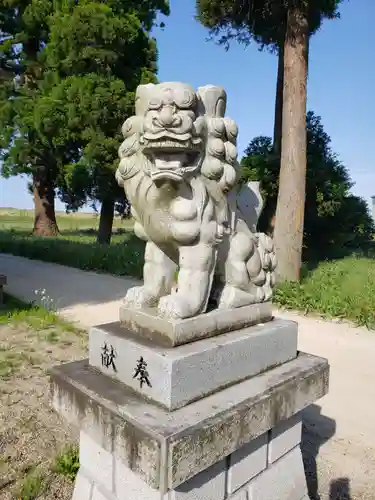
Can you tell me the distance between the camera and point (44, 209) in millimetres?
14812

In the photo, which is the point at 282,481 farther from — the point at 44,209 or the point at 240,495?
the point at 44,209

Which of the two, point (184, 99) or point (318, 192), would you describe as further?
point (318, 192)

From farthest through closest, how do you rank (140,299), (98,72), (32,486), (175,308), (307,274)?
(98,72) → (307,274) → (32,486) → (140,299) → (175,308)

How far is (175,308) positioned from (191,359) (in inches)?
8.7

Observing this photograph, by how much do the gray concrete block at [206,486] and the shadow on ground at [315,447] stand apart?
881 millimetres

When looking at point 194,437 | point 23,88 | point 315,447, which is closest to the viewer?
point 194,437

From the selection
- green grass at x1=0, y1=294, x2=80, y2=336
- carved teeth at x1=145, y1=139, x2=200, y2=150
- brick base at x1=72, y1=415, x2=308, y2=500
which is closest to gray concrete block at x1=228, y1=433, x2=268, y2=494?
brick base at x1=72, y1=415, x2=308, y2=500

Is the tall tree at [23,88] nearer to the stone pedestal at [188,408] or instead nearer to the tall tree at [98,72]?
the tall tree at [98,72]

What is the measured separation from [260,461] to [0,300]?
485 centimetres

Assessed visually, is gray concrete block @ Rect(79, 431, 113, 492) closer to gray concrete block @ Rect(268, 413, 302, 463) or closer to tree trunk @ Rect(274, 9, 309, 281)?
gray concrete block @ Rect(268, 413, 302, 463)

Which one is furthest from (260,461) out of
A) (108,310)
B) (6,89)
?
(6,89)

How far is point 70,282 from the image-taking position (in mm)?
7809

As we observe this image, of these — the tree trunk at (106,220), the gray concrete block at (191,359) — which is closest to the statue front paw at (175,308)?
the gray concrete block at (191,359)

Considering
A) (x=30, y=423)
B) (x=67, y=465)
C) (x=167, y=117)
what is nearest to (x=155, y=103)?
(x=167, y=117)
